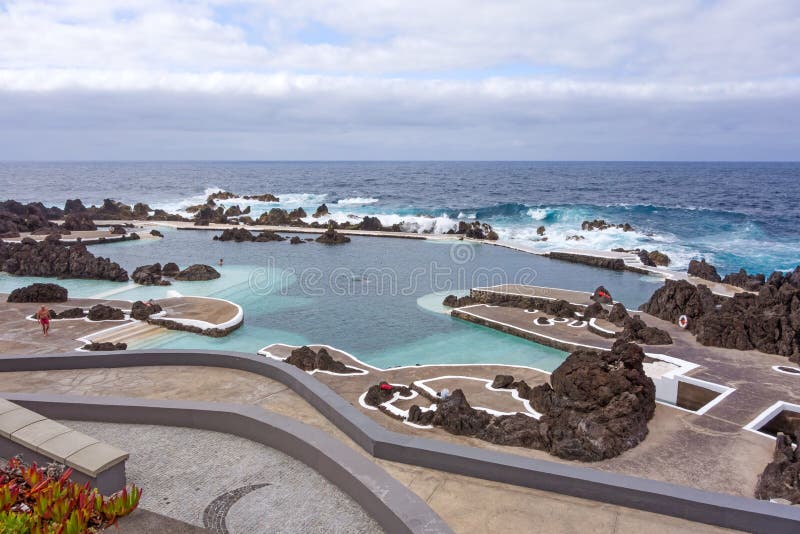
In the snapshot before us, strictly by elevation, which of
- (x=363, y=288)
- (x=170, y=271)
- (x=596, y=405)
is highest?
(x=596, y=405)

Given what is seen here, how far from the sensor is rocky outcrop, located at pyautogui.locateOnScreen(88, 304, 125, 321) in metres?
22.6

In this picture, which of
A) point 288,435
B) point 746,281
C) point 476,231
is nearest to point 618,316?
point 746,281

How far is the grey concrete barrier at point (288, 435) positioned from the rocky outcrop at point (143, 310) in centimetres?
1647

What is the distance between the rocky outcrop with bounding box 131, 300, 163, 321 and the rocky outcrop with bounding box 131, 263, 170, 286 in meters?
7.13

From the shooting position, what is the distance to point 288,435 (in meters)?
6.71

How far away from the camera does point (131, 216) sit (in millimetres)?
63094

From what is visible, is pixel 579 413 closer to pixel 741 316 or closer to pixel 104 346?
→ pixel 741 316

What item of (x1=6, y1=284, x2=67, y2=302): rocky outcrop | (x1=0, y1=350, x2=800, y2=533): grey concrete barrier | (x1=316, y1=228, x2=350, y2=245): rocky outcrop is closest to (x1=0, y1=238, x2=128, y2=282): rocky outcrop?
(x1=6, y1=284, x2=67, y2=302): rocky outcrop

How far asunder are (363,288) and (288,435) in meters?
23.5

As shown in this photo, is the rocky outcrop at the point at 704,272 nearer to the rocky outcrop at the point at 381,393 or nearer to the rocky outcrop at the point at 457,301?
the rocky outcrop at the point at 457,301

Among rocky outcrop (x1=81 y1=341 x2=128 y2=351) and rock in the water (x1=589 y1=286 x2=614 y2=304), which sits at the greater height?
rock in the water (x1=589 y1=286 x2=614 y2=304)

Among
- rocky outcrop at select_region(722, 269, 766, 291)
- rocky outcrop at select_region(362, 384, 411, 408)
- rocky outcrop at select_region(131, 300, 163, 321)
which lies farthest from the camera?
rocky outcrop at select_region(722, 269, 766, 291)

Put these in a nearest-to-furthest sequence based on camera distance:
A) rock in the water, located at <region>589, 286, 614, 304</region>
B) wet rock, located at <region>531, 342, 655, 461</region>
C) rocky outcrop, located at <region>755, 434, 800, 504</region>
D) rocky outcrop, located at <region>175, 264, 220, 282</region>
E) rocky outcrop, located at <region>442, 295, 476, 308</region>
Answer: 1. rocky outcrop, located at <region>755, 434, 800, 504</region>
2. wet rock, located at <region>531, 342, 655, 461</region>
3. rock in the water, located at <region>589, 286, 614, 304</region>
4. rocky outcrop, located at <region>442, 295, 476, 308</region>
5. rocky outcrop, located at <region>175, 264, 220, 282</region>

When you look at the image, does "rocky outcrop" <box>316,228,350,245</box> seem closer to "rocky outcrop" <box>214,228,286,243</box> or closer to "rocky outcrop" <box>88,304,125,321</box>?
"rocky outcrop" <box>214,228,286,243</box>
